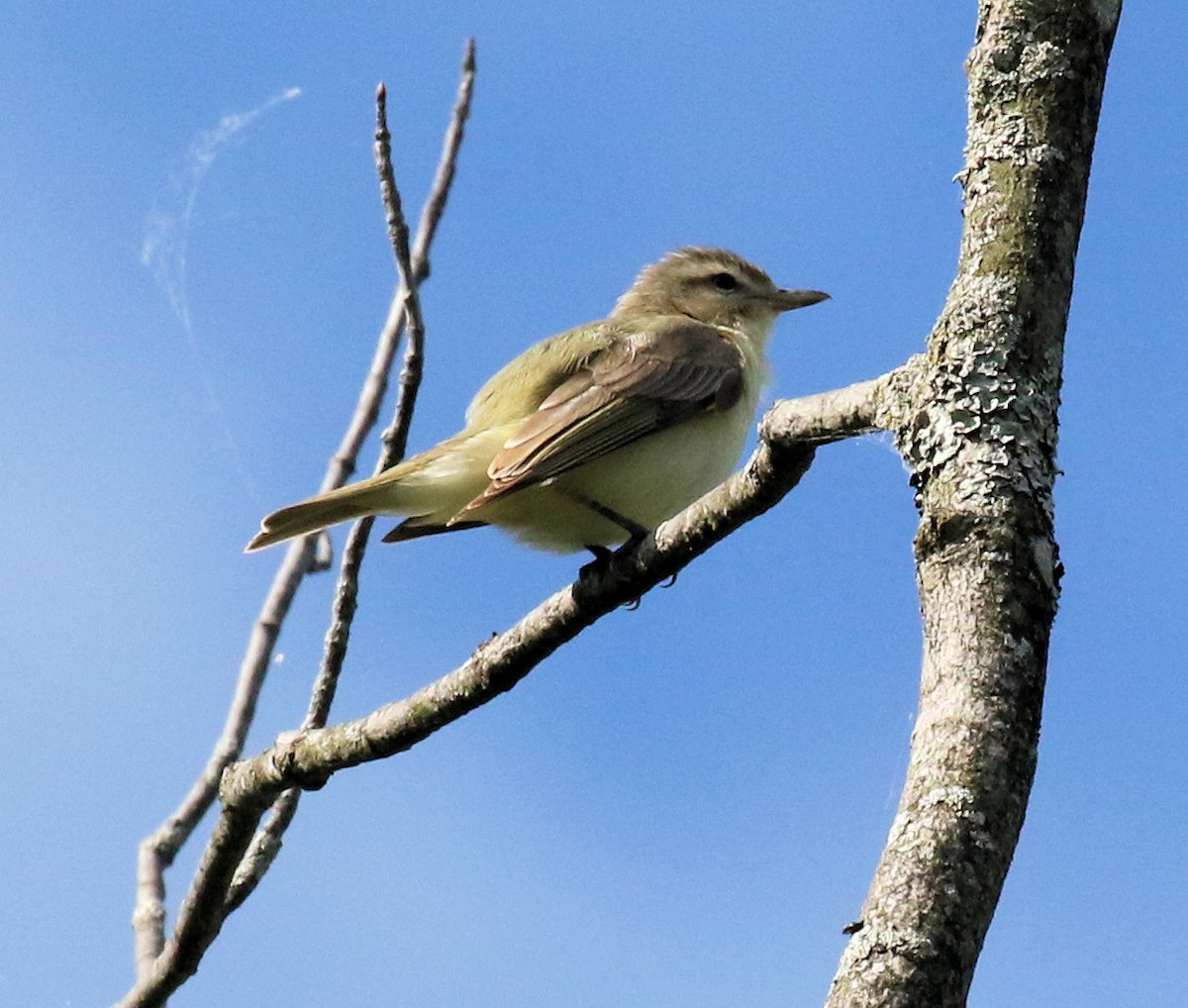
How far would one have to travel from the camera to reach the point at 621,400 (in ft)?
19.2

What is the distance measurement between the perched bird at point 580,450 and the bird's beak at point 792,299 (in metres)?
0.99

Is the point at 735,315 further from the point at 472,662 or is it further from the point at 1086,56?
the point at 1086,56

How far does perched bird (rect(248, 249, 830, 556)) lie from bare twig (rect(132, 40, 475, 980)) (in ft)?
1.19

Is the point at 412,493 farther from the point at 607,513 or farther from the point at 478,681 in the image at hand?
the point at 478,681

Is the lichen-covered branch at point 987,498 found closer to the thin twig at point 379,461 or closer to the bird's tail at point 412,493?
the thin twig at point 379,461

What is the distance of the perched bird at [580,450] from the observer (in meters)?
5.50

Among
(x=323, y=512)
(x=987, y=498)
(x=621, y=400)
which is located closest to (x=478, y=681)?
(x=323, y=512)

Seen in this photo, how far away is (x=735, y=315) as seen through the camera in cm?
752

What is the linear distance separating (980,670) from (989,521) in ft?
0.94

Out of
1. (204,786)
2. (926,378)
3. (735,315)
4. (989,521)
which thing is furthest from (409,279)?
(735,315)

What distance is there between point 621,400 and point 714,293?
196 cm

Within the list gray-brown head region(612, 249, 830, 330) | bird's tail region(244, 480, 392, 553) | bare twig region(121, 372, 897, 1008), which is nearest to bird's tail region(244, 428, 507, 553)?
bird's tail region(244, 480, 392, 553)

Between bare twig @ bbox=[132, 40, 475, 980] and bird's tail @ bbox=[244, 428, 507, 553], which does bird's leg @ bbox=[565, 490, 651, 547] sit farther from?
bare twig @ bbox=[132, 40, 475, 980]

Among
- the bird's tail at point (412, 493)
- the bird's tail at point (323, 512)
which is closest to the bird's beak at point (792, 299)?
the bird's tail at point (412, 493)
